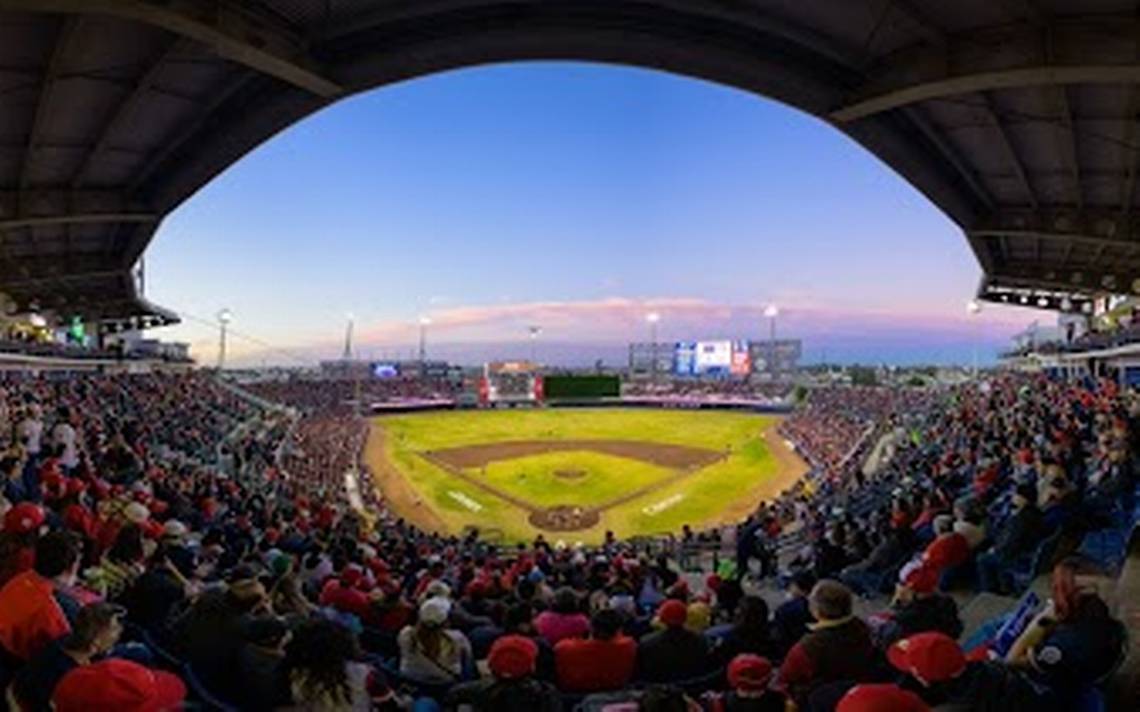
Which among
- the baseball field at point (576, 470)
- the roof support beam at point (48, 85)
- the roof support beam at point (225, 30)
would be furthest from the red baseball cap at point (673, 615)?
the baseball field at point (576, 470)

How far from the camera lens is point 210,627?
5.68m

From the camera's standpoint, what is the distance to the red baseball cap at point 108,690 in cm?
345

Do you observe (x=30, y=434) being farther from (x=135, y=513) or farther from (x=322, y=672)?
(x=322, y=672)

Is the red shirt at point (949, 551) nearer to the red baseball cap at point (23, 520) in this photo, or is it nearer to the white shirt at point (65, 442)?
the red baseball cap at point (23, 520)

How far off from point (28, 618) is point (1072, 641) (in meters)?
6.67

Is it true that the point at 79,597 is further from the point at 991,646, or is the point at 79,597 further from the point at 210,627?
the point at 991,646

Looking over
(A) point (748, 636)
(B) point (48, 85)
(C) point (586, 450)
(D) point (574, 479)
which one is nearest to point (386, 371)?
(C) point (586, 450)

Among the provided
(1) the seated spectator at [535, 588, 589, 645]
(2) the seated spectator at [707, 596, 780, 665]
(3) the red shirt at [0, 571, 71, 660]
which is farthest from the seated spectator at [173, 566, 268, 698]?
(2) the seated spectator at [707, 596, 780, 665]

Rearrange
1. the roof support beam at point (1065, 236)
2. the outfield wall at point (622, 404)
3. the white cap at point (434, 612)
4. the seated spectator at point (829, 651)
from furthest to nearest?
the outfield wall at point (622, 404)
the roof support beam at point (1065, 236)
the white cap at point (434, 612)
the seated spectator at point (829, 651)

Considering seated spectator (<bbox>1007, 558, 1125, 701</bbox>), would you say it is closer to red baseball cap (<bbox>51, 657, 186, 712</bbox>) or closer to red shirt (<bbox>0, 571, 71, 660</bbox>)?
red baseball cap (<bbox>51, 657, 186, 712</bbox>)

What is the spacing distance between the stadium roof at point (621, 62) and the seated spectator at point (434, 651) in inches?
373

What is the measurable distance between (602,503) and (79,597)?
4022 centimetres

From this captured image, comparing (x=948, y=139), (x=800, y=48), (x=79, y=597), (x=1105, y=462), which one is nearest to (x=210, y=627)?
(x=79, y=597)

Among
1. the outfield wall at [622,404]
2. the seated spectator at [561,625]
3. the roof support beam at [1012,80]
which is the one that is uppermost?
the roof support beam at [1012,80]
